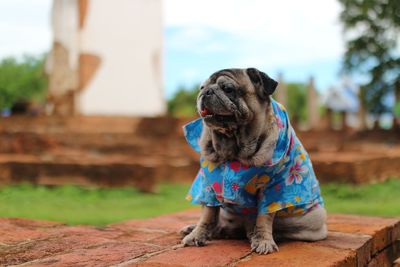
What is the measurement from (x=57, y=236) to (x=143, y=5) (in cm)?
948

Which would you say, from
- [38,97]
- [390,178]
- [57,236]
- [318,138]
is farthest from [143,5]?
[38,97]

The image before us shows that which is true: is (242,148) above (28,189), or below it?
above

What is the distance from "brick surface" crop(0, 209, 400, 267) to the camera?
9.37 feet

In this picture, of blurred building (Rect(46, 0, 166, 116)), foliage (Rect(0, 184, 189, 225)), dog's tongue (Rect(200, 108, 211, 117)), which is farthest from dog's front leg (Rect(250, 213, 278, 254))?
blurred building (Rect(46, 0, 166, 116))

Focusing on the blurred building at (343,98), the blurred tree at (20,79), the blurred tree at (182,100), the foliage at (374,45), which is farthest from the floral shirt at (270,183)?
the blurred tree at (182,100)

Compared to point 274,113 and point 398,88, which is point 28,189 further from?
point 398,88

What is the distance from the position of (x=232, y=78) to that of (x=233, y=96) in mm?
105

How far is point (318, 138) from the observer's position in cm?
1781

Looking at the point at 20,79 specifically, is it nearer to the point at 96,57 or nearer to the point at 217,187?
the point at 96,57

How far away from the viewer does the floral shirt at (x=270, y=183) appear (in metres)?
3.09

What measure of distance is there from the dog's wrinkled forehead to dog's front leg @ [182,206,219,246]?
82 centimetres

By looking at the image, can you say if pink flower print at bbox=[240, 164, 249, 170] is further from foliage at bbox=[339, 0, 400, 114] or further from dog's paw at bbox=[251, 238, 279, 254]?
foliage at bbox=[339, 0, 400, 114]

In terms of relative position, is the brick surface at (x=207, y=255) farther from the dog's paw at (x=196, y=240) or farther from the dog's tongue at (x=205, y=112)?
the dog's tongue at (x=205, y=112)

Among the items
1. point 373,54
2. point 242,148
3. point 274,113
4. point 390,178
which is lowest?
point 390,178
